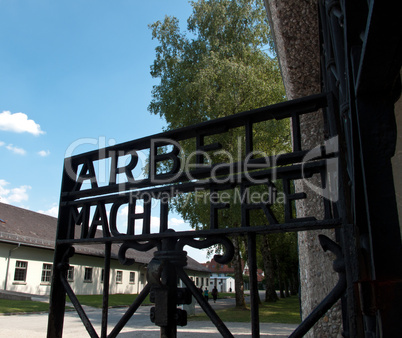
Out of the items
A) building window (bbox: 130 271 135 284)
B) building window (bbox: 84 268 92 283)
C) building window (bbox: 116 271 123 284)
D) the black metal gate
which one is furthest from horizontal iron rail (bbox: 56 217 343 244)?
building window (bbox: 130 271 135 284)

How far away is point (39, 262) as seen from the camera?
2520cm

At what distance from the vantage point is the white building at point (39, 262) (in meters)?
23.1

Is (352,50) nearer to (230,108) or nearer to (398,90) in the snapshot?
(398,90)

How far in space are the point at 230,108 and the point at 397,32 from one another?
15.7m

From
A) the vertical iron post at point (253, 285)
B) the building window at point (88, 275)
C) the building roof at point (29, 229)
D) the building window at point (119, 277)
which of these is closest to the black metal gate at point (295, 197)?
the vertical iron post at point (253, 285)

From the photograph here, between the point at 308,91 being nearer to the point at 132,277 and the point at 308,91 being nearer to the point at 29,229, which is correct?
the point at 29,229

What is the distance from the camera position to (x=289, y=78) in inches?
172

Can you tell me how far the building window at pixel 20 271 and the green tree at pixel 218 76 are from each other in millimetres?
12760

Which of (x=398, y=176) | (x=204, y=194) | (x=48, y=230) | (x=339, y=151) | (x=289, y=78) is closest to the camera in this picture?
(x=339, y=151)

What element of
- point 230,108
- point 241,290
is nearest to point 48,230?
point 241,290

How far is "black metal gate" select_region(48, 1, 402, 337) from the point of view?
1.26 m

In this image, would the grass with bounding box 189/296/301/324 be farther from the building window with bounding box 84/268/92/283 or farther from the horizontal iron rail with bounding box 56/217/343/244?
the building window with bounding box 84/268/92/283

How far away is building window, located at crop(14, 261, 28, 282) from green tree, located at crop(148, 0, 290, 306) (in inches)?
502

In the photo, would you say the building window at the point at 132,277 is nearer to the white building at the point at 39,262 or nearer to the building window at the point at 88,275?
the white building at the point at 39,262
